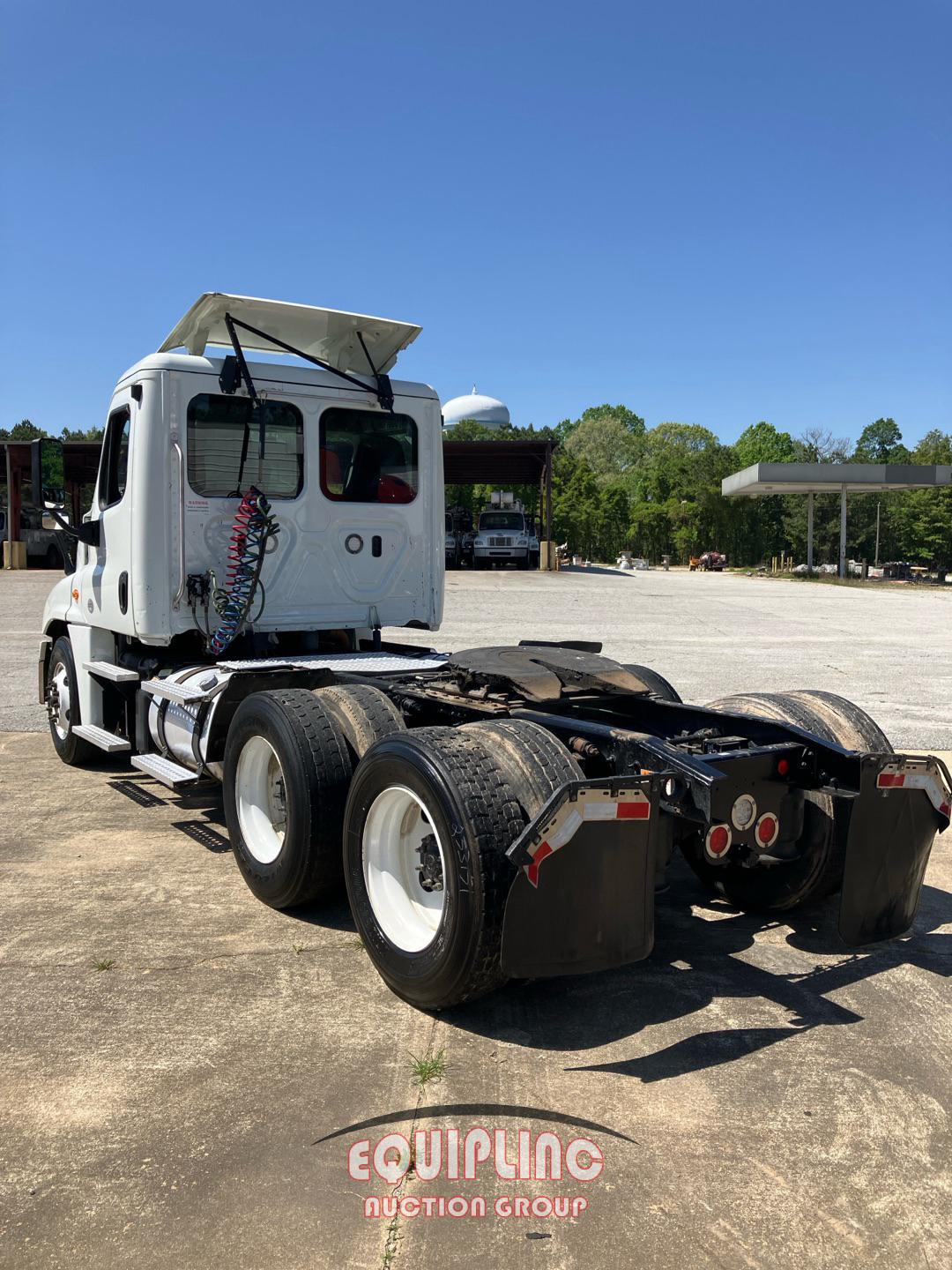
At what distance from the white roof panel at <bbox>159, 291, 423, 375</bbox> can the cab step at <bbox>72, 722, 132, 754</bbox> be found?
8.74 feet

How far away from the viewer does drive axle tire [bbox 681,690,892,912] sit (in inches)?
175

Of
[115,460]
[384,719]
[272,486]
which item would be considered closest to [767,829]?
[384,719]

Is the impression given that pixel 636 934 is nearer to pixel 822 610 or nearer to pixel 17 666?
pixel 17 666

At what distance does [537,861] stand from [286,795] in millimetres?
1766

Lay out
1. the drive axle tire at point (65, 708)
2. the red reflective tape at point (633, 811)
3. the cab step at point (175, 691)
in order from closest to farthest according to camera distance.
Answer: the red reflective tape at point (633, 811) → the cab step at point (175, 691) → the drive axle tire at point (65, 708)

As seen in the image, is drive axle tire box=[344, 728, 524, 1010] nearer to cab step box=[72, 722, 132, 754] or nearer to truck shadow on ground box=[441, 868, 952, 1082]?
truck shadow on ground box=[441, 868, 952, 1082]

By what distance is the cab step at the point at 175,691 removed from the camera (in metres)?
6.00

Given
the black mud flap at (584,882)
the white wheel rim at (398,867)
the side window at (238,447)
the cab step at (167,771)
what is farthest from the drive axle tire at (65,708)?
the black mud flap at (584,882)

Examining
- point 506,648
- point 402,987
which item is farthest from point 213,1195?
point 506,648

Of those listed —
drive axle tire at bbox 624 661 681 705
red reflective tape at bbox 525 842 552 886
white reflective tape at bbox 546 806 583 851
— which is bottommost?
red reflective tape at bbox 525 842 552 886

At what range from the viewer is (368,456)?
7301 millimetres

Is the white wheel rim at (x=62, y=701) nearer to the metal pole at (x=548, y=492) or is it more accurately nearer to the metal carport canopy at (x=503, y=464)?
the metal carport canopy at (x=503, y=464)

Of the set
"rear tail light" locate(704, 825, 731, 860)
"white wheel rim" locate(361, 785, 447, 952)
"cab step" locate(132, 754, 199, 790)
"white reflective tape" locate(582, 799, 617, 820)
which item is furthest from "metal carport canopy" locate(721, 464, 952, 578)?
"white reflective tape" locate(582, 799, 617, 820)

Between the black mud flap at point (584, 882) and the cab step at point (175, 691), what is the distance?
307 centimetres
